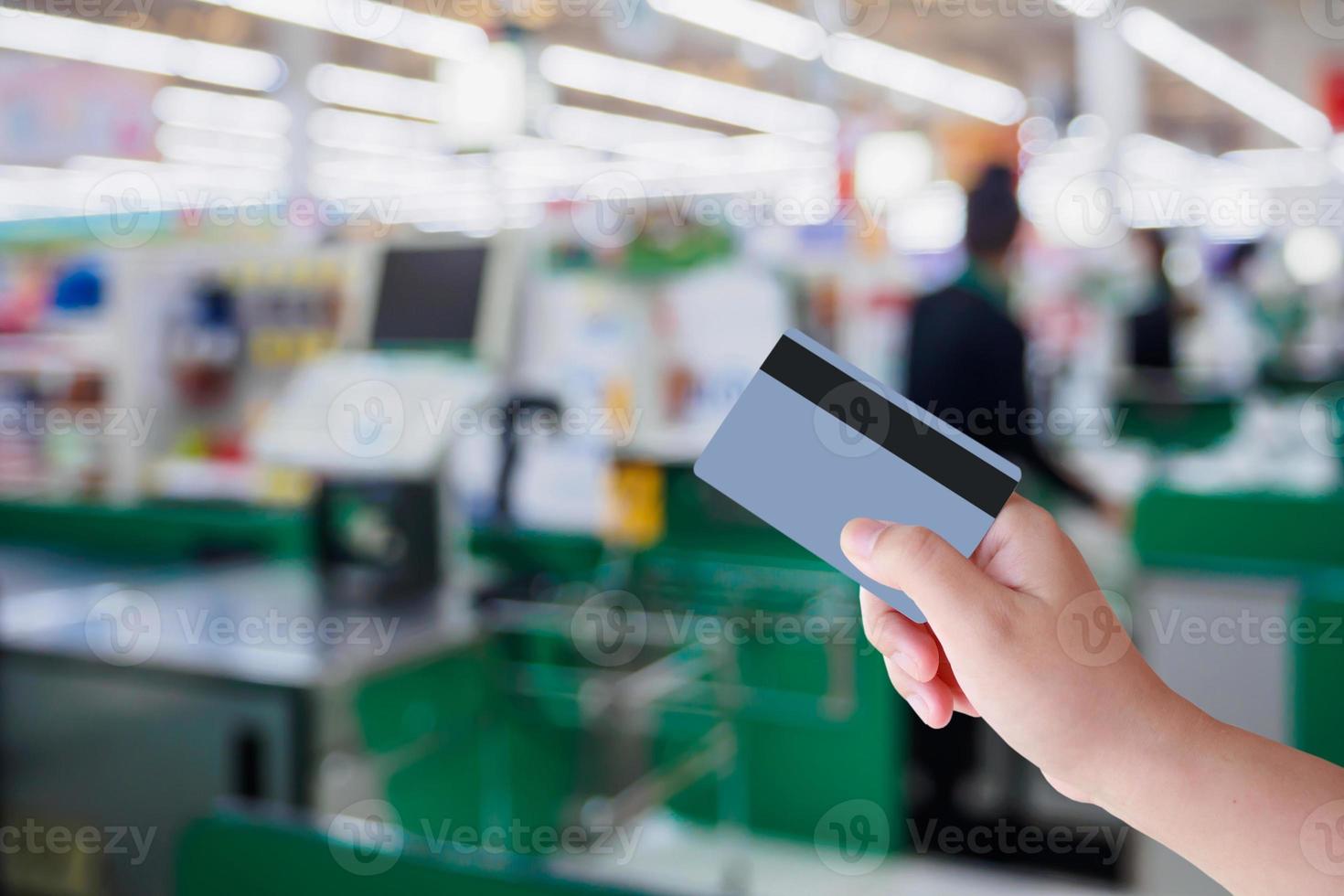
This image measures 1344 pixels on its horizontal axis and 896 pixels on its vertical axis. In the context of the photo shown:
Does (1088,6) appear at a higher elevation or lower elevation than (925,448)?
higher

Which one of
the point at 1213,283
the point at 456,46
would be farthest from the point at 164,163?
the point at 1213,283

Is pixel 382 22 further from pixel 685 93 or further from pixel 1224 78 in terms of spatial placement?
pixel 1224 78

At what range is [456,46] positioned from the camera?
814 cm

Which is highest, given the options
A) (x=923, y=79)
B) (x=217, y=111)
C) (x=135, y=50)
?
(x=923, y=79)

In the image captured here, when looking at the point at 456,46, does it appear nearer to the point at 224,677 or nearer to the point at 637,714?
the point at 637,714

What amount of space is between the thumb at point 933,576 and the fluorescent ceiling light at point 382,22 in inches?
267

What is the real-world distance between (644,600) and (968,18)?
10.2 m

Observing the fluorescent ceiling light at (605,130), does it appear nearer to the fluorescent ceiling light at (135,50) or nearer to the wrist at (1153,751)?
the fluorescent ceiling light at (135,50)

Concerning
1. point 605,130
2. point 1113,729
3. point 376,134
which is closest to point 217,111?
point 376,134

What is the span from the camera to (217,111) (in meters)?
11.1

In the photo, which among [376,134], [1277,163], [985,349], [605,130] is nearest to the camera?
[985,349]

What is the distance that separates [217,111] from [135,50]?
9.69 ft

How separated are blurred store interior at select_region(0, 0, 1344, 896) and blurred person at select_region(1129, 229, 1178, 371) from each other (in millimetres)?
44

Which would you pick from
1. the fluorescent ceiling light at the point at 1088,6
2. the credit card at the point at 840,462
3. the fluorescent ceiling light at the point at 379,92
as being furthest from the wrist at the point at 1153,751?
the fluorescent ceiling light at the point at 379,92
